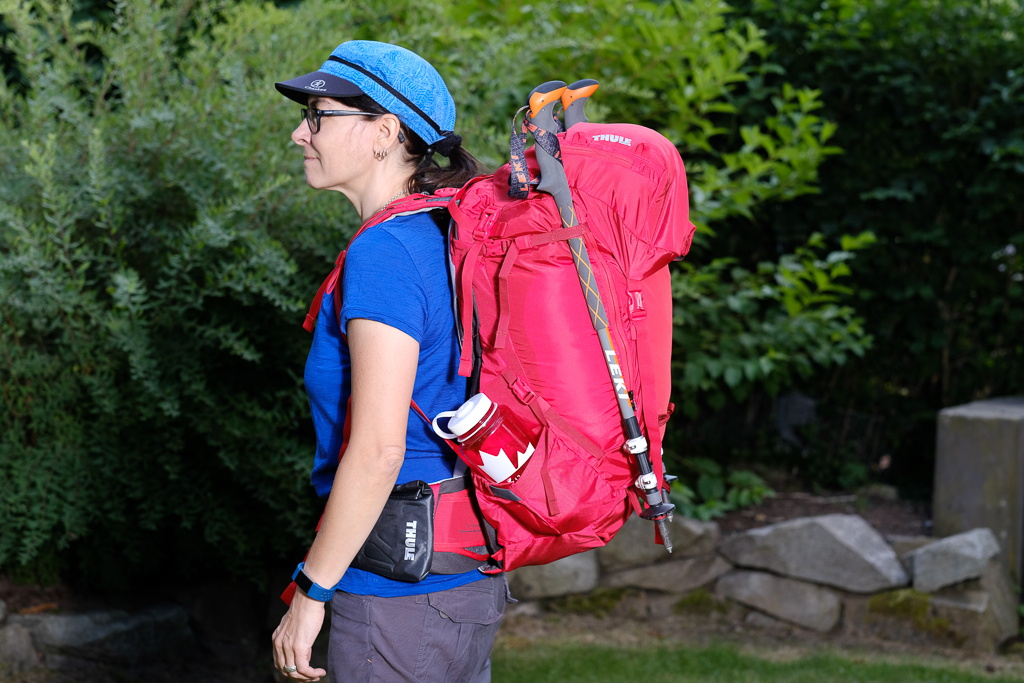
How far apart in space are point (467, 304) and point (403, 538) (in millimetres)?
403

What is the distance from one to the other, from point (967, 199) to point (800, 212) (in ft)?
2.92

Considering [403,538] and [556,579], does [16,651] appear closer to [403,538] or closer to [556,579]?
[556,579]

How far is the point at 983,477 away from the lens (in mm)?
4301

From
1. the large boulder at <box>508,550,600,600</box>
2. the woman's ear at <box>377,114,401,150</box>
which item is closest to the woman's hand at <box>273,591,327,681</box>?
the woman's ear at <box>377,114,401,150</box>

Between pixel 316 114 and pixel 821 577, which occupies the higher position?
pixel 316 114

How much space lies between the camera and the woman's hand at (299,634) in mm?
1385

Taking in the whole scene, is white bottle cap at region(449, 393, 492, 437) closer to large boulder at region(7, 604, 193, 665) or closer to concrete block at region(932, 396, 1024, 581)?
large boulder at region(7, 604, 193, 665)

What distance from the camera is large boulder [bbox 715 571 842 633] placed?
4.19m

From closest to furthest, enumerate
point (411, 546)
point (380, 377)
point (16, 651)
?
point (380, 377) < point (411, 546) < point (16, 651)

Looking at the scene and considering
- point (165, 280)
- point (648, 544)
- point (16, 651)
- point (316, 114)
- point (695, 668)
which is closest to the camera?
point (316, 114)

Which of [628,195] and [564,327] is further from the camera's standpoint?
[628,195]

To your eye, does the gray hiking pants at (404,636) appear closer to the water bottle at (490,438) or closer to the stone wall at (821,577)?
the water bottle at (490,438)

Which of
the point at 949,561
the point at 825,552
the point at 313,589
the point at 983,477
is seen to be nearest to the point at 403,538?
the point at 313,589

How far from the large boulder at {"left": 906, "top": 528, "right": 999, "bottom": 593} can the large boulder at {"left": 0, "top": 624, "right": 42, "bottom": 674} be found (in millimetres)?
3813
